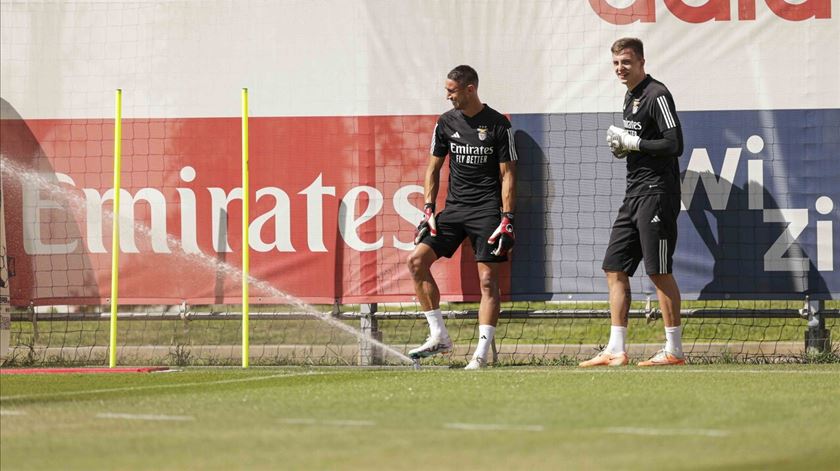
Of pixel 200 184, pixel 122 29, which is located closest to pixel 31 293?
pixel 200 184

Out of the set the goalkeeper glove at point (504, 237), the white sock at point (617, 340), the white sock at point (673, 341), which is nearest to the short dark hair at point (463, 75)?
the goalkeeper glove at point (504, 237)

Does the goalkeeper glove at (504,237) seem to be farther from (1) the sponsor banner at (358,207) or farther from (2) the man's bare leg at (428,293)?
(1) the sponsor banner at (358,207)

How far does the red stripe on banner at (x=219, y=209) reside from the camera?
10492 millimetres

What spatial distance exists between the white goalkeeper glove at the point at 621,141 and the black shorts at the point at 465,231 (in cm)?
100

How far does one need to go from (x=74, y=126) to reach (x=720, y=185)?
17.9 ft

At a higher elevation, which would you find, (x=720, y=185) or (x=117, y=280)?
(x=720, y=185)

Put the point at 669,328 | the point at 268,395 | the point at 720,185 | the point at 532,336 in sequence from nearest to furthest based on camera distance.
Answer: the point at 268,395 → the point at 669,328 → the point at 720,185 → the point at 532,336

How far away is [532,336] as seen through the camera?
47.3 feet

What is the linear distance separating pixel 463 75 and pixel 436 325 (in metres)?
1.90

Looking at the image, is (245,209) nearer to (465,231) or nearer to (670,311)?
(465,231)

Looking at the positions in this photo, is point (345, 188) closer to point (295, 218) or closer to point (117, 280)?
point (295, 218)

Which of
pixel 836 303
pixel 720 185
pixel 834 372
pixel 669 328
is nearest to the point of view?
pixel 834 372

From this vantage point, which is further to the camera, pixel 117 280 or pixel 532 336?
pixel 532 336

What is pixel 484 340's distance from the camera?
9.45 meters
